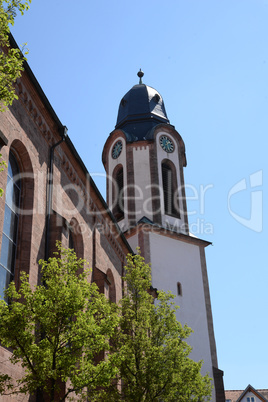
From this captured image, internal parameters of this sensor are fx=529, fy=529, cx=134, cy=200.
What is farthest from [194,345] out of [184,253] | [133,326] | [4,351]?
[4,351]

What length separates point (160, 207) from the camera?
33031 mm

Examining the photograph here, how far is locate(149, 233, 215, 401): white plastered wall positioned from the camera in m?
30.3

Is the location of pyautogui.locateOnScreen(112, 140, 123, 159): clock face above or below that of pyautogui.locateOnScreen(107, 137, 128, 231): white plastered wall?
above

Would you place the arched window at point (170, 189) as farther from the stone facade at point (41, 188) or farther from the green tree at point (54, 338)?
the green tree at point (54, 338)

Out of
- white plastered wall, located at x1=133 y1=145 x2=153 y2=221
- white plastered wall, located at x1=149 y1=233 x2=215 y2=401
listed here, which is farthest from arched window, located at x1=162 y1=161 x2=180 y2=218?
white plastered wall, located at x1=149 y1=233 x2=215 y2=401

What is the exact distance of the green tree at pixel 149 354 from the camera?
14336mm

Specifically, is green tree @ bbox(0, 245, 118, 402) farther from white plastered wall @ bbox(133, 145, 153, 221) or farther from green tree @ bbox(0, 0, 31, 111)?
white plastered wall @ bbox(133, 145, 153, 221)

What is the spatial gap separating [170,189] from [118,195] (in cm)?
347

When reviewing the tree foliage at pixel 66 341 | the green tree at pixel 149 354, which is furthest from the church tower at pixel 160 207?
the tree foliage at pixel 66 341

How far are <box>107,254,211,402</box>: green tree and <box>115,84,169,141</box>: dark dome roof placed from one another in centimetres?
2083

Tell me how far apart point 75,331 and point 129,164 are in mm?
25230

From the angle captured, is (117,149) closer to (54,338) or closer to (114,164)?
(114,164)

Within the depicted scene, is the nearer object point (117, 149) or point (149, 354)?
point (149, 354)

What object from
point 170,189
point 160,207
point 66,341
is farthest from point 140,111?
point 66,341
